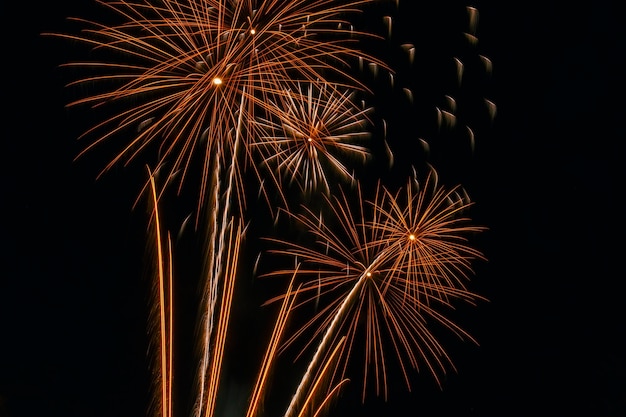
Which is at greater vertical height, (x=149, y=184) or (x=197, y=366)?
(x=149, y=184)

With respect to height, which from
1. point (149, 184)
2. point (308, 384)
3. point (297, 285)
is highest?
point (149, 184)

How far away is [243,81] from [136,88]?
3.12 feet

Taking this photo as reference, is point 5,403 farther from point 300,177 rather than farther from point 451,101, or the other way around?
point 451,101

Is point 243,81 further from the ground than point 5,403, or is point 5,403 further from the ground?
point 243,81

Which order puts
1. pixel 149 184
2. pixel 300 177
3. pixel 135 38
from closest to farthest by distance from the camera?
pixel 135 38 → pixel 149 184 → pixel 300 177

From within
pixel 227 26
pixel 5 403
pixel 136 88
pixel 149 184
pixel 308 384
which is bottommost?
pixel 5 403

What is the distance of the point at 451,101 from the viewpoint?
1067 centimetres

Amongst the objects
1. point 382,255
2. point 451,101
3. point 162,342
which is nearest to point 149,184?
point 162,342

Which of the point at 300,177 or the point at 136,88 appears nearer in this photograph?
the point at 136,88

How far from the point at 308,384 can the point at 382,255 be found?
1553 millimetres

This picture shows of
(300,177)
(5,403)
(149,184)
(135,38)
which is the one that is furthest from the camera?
(5,403)

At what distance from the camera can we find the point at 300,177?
10195 mm

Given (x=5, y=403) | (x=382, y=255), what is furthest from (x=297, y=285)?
(x=5, y=403)

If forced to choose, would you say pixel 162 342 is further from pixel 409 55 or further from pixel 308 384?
pixel 409 55
